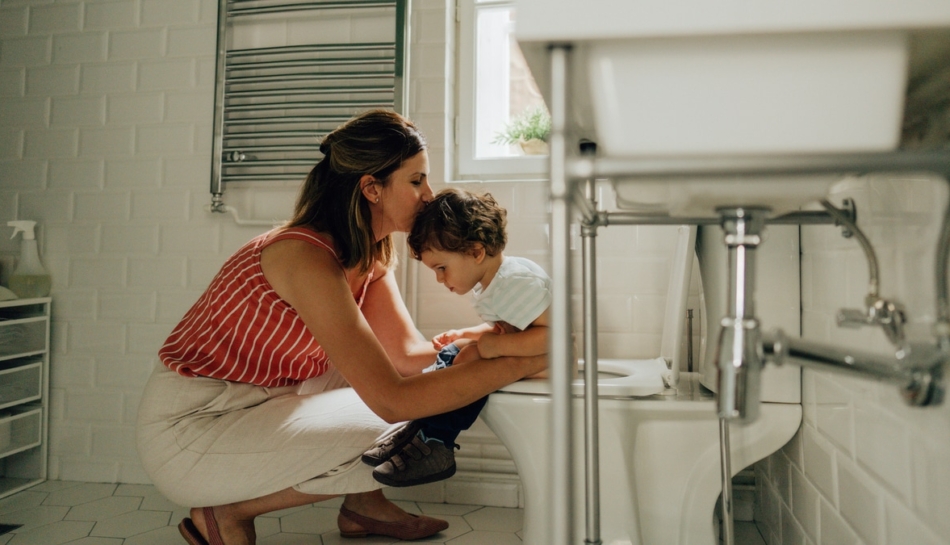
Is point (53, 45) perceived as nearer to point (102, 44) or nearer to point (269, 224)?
point (102, 44)

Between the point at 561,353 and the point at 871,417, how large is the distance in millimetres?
603

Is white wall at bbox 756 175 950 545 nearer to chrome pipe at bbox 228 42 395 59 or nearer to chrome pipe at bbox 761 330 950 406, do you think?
chrome pipe at bbox 761 330 950 406

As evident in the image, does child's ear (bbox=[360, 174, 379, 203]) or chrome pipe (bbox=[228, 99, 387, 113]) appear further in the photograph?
chrome pipe (bbox=[228, 99, 387, 113])

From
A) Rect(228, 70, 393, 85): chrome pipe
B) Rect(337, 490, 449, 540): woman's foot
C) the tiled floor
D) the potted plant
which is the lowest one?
the tiled floor

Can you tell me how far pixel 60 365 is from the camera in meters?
2.10

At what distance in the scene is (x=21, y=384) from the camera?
6.46 feet

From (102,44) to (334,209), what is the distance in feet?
4.45

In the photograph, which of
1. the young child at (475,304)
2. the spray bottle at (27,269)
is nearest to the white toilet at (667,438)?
the young child at (475,304)

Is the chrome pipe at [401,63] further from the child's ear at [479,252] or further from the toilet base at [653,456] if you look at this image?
the toilet base at [653,456]

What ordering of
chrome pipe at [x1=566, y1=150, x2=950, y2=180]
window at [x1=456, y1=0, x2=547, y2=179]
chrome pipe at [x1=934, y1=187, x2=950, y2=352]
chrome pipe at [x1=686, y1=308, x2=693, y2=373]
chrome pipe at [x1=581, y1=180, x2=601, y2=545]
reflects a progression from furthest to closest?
1. window at [x1=456, y1=0, x2=547, y2=179]
2. chrome pipe at [x1=686, y1=308, x2=693, y2=373]
3. chrome pipe at [x1=581, y1=180, x2=601, y2=545]
4. chrome pipe at [x1=934, y1=187, x2=950, y2=352]
5. chrome pipe at [x1=566, y1=150, x2=950, y2=180]

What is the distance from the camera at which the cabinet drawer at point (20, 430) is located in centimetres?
192

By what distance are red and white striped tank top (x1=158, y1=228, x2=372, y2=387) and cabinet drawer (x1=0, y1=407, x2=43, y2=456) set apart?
940 millimetres

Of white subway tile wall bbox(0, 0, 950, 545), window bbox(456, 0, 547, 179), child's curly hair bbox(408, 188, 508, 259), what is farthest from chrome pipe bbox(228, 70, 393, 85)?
child's curly hair bbox(408, 188, 508, 259)

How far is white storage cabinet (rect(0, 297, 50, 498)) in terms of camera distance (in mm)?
1918
